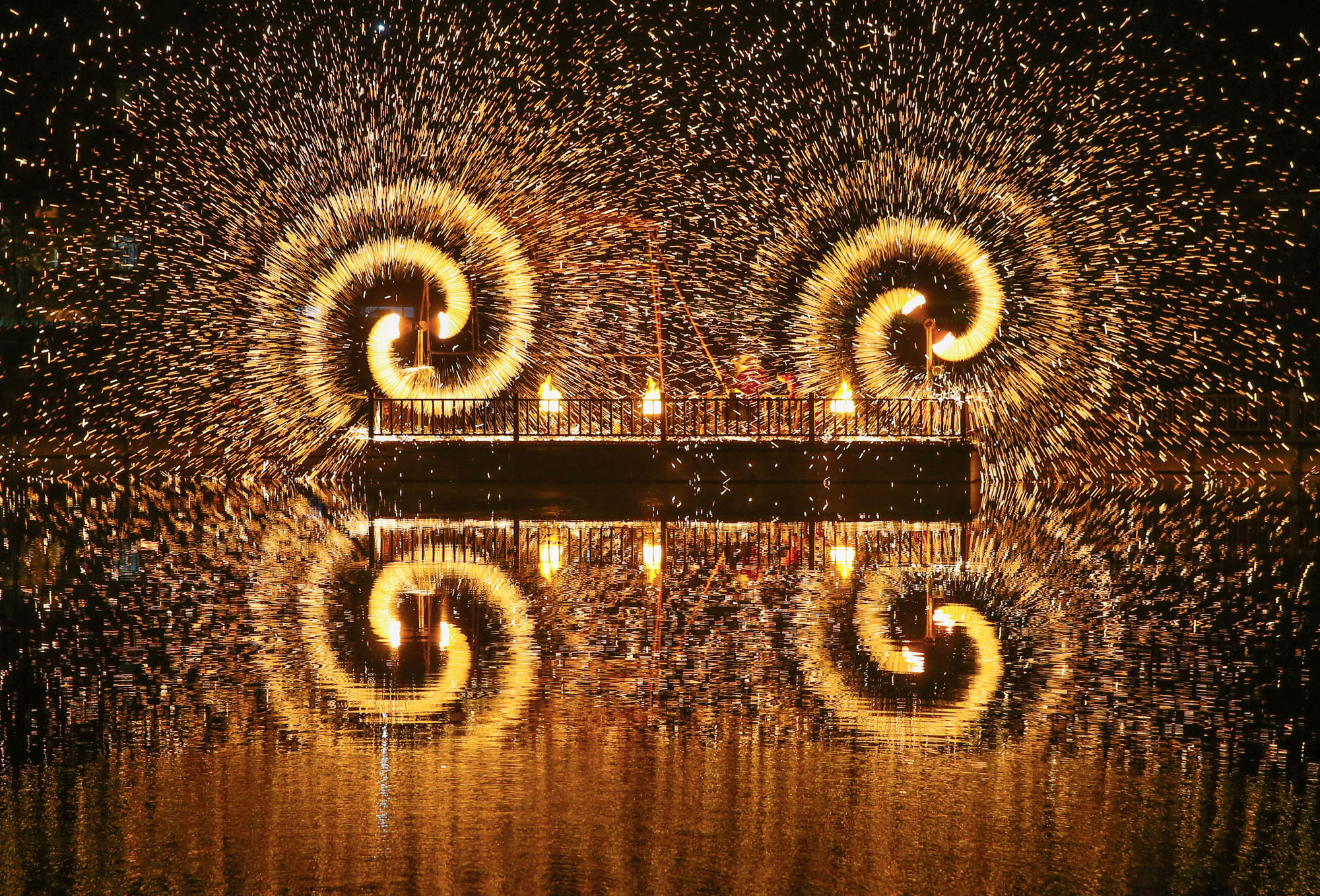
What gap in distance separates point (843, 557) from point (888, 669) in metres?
5.10

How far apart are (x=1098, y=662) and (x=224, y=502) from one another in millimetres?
13795

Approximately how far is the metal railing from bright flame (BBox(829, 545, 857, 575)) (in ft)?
25.7

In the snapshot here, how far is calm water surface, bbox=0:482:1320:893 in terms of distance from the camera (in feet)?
15.7

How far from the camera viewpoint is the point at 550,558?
42.0 feet

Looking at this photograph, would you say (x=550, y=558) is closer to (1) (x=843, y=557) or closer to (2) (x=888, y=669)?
(1) (x=843, y=557)

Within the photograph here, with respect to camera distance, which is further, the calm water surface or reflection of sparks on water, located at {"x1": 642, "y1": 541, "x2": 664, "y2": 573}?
reflection of sparks on water, located at {"x1": 642, "y1": 541, "x2": 664, "y2": 573}

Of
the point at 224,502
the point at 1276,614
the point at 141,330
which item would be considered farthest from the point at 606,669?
the point at 141,330

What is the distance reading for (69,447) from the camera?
31.3 meters

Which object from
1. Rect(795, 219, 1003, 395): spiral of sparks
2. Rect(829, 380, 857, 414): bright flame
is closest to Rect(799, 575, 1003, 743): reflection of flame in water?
Rect(829, 380, 857, 414): bright flame

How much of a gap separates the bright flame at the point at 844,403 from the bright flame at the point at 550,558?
8.72 meters

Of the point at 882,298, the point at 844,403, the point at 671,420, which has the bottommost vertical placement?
the point at 671,420

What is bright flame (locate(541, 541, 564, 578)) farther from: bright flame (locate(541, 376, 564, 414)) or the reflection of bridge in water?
bright flame (locate(541, 376, 564, 414))

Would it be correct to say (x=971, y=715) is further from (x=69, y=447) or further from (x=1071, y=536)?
(x=69, y=447)

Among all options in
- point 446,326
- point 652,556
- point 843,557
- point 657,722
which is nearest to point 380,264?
point 446,326
